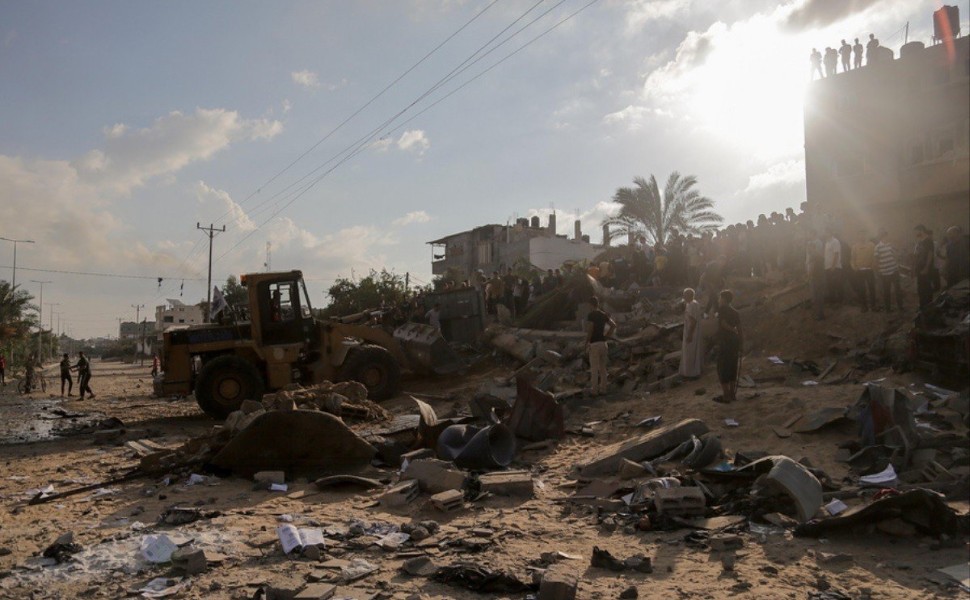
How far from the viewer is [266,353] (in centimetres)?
1355

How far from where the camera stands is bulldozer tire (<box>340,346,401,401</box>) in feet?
45.4

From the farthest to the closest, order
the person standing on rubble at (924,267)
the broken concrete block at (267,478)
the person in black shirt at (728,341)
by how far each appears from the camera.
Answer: the person in black shirt at (728,341), the person standing on rubble at (924,267), the broken concrete block at (267,478)

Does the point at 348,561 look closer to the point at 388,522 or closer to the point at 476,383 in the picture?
the point at 388,522

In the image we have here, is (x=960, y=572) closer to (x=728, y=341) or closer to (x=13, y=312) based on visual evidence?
(x=728, y=341)

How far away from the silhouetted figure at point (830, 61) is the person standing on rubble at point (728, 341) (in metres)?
4.55

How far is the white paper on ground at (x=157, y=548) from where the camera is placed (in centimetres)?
507

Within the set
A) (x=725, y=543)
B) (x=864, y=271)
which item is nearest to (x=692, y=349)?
(x=864, y=271)

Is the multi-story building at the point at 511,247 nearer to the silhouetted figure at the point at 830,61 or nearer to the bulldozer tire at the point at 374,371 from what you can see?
the bulldozer tire at the point at 374,371

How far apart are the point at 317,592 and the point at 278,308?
9.94 m

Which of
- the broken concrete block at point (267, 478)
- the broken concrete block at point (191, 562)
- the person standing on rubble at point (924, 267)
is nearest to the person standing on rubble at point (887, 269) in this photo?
the person standing on rubble at point (924, 267)

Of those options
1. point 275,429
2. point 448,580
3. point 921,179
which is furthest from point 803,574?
point 275,429

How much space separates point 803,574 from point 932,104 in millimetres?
3213

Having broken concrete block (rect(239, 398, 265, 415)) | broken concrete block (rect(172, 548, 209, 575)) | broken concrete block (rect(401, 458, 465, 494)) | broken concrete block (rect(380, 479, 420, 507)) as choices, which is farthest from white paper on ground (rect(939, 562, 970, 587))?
broken concrete block (rect(239, 398, 265, 415))

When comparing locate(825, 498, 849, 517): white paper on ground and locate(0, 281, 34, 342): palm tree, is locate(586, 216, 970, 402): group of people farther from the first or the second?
locate(0, 281, 34, 342): palm tree
